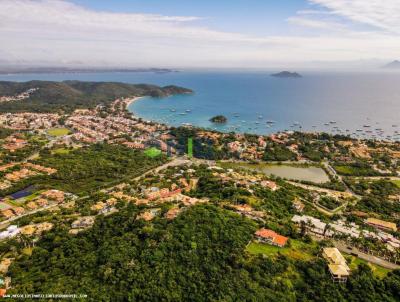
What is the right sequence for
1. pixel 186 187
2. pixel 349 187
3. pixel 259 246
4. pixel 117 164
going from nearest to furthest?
pixel 259 246 → pixel 186 187 → pixel 349 187 → pixel 117 164

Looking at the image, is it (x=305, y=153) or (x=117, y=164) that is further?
(x=305, y=153)

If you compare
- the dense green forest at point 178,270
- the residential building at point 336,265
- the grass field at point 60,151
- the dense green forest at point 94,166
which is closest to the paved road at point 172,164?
the dense green forest at point 94,166

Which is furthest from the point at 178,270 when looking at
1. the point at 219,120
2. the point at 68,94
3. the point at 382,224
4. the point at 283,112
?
the point at 68,94

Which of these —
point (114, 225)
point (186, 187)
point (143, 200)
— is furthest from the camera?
point (186, 187)

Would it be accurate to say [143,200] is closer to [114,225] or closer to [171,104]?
[114,225]

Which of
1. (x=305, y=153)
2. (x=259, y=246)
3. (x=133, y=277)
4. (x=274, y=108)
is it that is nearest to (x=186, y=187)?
(x=259, y=246)

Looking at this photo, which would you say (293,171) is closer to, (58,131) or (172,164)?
(172,164)
